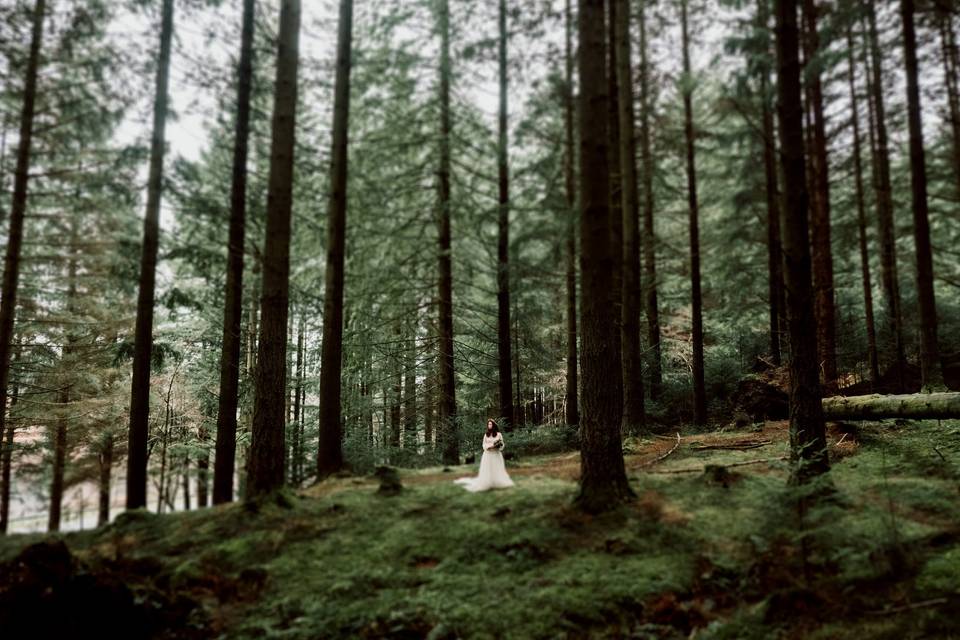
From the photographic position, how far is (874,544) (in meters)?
4.41

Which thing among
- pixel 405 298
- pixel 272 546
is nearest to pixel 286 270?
pixel 272 546

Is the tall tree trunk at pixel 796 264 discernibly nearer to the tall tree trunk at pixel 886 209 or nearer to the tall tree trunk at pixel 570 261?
the tall tree trunk at pixel 570 261

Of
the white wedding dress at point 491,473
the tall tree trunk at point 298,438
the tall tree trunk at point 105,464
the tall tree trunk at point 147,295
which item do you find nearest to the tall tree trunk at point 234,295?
the tall tree trunk at point 147,295

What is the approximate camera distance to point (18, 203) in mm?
12523

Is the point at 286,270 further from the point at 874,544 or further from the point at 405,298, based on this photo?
the point at 874,544

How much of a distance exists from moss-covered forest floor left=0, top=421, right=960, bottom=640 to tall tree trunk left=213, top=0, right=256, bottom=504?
10.0ft

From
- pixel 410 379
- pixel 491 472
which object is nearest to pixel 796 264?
pixel 491 472

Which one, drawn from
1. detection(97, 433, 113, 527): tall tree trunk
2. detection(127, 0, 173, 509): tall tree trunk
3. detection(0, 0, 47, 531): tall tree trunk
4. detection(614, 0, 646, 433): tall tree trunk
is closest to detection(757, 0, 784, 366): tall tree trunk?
detection(614, 0, 646, 433): tall tree trunk

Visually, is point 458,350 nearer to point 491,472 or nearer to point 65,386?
point 491,472

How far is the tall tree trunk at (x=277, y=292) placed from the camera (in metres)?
8.38

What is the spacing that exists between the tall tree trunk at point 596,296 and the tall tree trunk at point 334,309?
567 centimetres

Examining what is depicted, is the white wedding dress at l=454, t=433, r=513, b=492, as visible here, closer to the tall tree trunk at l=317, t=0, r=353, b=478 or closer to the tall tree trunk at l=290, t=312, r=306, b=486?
the tall tree trunk at l=317, t=0, r=353, b=478

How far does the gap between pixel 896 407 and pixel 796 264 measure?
500cm

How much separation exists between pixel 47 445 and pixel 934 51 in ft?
86.8
